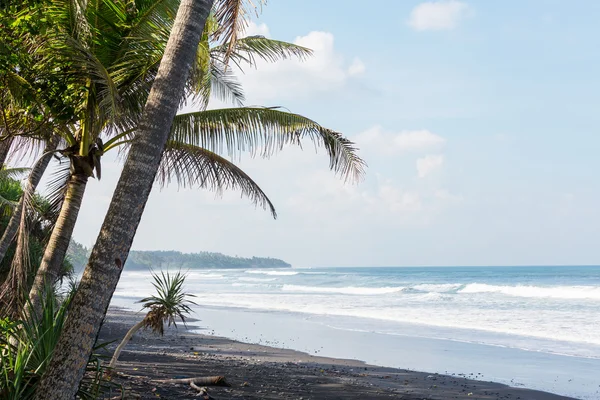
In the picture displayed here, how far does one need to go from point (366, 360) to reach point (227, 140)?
27.5ft

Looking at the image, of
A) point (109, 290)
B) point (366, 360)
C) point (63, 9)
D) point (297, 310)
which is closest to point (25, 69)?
point (63, 9)

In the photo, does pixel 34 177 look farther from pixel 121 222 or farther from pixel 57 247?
pixel 121 222

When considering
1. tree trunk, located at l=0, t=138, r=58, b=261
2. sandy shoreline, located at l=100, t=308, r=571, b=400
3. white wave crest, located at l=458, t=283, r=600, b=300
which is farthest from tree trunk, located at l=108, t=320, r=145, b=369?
white wave crest, located at l=458, t=283, r=600, b=300

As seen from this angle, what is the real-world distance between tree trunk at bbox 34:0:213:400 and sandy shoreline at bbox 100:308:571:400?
3.22 meters

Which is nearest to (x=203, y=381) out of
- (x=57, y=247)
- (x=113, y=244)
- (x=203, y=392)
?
(x=203, y=392)

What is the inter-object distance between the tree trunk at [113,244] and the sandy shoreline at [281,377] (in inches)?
127

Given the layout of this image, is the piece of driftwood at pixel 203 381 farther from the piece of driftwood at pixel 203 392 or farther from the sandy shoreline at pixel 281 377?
the piece of driftwood at pixel 203 392

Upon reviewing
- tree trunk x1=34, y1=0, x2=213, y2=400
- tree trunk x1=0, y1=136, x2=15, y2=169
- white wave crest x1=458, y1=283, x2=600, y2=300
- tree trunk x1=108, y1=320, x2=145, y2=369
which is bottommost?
white wave crest x1=458, y1=283, x2=600, y2=300

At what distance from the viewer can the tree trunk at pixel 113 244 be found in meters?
4.68

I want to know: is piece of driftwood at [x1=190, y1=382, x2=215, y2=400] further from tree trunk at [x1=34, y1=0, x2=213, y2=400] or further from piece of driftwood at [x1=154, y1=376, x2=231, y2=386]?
tree trunk at [x1=34, y1=0, x2=213, y2=400]

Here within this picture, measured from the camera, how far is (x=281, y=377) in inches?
468

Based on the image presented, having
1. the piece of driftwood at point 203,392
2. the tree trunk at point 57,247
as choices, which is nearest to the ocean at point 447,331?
the piece of driftwood at point 203,392

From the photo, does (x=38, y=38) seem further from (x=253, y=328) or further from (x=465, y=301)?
(x=465, y=301)

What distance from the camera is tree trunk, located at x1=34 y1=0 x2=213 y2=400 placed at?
15.4 feet
